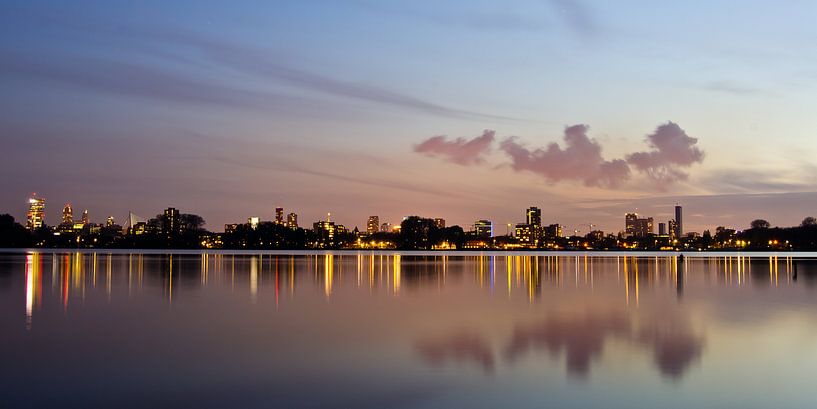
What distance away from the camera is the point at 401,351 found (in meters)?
19.6

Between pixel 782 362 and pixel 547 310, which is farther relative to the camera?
pixel 547 310

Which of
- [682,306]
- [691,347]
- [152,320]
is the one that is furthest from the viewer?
[682,306]

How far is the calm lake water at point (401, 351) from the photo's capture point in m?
13.8

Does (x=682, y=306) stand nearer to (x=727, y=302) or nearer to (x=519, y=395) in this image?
(x=727, y=302)

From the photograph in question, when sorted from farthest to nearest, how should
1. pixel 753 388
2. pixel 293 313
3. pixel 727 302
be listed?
1. pixel 727 302
2. pixel 293 313
3. pixel 753 388

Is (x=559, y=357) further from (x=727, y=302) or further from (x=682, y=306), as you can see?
(x=727, y=302)

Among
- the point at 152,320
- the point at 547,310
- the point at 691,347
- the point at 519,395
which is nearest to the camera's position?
the point at 519,395

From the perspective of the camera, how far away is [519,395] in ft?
45.8

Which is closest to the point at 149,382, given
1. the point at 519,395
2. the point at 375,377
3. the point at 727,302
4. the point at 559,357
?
the point at 375,377

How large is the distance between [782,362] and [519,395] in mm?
8221

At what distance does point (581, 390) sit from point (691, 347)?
7.78 m

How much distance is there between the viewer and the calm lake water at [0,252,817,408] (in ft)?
45.2

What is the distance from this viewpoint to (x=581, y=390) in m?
14.5

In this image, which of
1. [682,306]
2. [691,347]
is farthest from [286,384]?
[682,306]
